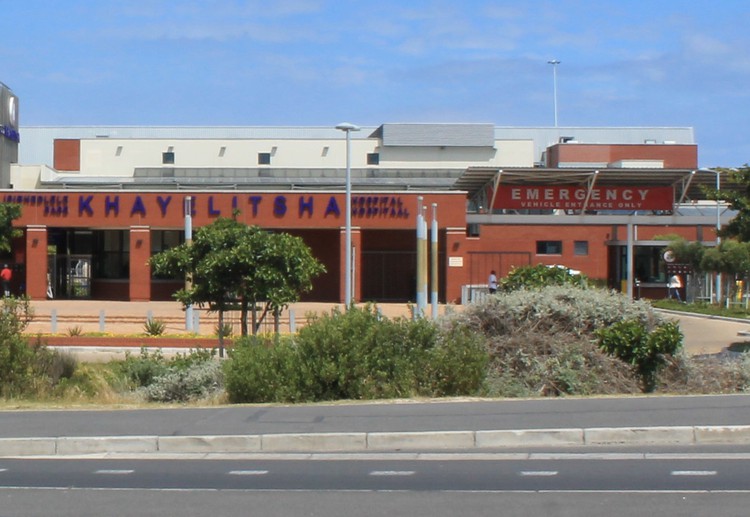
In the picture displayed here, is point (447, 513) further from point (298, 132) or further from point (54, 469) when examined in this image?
point (298, 132)

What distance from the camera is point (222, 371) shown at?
51.0 ft

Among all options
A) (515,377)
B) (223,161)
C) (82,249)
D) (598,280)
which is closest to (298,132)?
(223,161)

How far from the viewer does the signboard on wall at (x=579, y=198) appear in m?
47.6

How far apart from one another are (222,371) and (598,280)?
32.8m

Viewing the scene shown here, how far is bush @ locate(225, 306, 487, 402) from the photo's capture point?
14023 millimetres

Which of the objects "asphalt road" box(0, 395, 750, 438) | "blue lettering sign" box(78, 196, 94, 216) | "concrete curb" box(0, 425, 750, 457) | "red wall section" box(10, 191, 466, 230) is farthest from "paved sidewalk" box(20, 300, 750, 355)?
"concrete curb" box(0, 425, 750, 457)

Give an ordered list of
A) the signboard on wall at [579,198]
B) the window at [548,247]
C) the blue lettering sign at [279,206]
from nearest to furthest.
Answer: the blue lettering sign at [279,206] < the window at [548,247] < the signboard on wall at [579,198]

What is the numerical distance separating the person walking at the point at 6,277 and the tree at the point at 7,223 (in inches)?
111

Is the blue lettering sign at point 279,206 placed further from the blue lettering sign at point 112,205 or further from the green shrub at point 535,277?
the green shrub at point 535,277

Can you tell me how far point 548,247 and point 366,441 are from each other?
37.4 meters

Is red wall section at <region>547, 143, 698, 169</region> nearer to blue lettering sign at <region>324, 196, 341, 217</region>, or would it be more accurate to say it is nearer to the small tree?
blue lettering sign at <region>324, 196, 341, 217</region>

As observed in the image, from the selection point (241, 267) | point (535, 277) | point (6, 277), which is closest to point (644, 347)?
point (535, 277)

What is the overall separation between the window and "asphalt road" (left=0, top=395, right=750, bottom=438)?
1340 inches

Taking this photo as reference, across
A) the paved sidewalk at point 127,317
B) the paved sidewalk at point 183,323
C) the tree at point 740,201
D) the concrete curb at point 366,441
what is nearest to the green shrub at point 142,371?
the paved sidewalk at point 127,317
